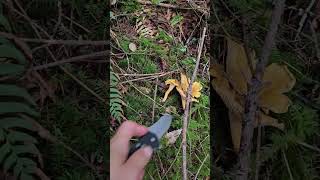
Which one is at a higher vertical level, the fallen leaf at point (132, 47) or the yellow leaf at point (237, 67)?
the fallen leaf at point (132, 47)

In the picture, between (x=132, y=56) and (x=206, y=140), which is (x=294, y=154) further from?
(x=132, y=56)

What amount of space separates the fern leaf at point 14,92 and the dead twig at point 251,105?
16.0 inches

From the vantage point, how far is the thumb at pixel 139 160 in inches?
43.4

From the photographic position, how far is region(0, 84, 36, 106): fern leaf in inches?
44.3

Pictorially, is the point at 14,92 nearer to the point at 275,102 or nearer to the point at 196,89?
the point at 196,89

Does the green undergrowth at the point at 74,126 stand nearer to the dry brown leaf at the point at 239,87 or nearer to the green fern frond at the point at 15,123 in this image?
the green fern frond at the point at 15,123

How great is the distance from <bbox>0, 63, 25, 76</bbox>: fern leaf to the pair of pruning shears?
0.87ft

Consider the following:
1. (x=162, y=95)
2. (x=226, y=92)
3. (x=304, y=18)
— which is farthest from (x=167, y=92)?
(x=304, y=18)

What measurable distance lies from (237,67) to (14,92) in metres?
0.43

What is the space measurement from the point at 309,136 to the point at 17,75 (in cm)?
58

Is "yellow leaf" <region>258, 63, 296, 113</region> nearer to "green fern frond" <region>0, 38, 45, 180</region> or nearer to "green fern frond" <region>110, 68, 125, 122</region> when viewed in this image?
"green fern frond" <region>110, 68, 125, 122</region>

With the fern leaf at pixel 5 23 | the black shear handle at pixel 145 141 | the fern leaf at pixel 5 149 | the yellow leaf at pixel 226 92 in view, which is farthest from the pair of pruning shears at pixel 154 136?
the fern leaf at pixel 5 23

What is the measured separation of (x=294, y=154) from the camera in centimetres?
119

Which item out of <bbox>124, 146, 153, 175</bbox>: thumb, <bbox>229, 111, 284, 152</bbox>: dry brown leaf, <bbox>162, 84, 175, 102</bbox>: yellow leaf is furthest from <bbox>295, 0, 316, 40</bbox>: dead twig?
<bbox>124, 146, 153, 175</bbox>: thumb
